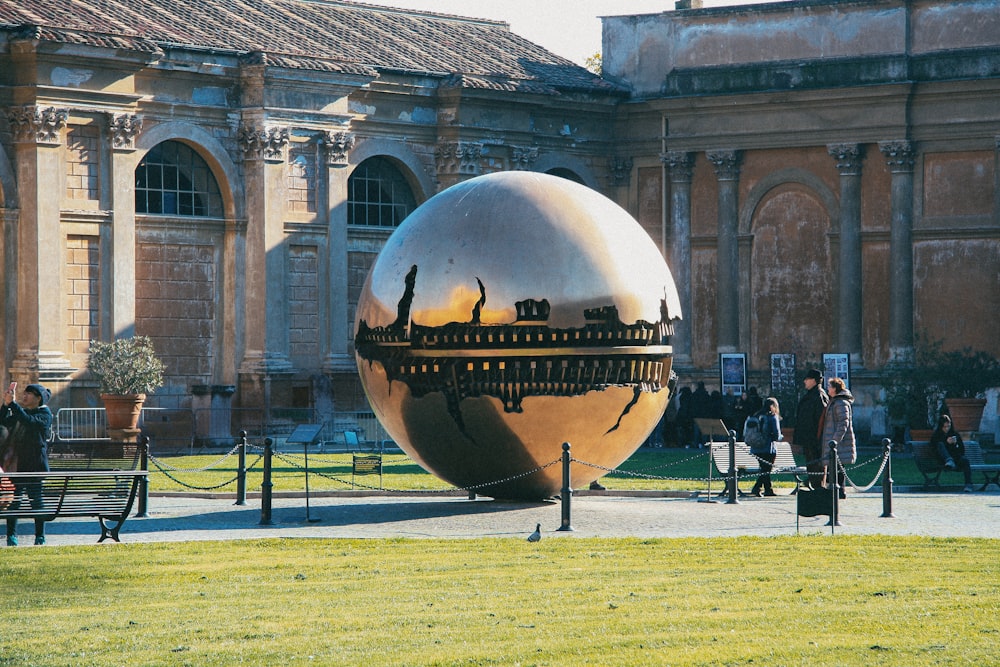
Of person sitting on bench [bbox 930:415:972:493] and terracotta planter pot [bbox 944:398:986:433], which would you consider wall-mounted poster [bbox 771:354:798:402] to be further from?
person sitting on bench [bbox 930:415:972:493]

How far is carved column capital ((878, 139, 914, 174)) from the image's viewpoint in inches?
1764

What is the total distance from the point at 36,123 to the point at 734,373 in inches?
644

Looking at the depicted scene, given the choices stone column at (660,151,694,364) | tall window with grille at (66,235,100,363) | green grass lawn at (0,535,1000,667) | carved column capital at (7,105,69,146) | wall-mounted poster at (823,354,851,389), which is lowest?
green grass lawn at (0,535,1000,667)

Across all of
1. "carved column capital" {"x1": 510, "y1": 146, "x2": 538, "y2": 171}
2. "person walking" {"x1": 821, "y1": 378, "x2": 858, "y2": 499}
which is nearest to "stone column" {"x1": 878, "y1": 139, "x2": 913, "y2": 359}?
"carved column capital" {"x1": 510, "y1": 146, "x2": 538, "y2": 171}

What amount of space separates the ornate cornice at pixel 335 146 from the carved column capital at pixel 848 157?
11.1 meters

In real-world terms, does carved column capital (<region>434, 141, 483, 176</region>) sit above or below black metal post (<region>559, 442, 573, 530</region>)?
above

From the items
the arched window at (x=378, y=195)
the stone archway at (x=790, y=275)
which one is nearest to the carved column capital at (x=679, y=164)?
the stone archway at (x=790, y=275)

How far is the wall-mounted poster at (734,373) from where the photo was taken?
147 feet

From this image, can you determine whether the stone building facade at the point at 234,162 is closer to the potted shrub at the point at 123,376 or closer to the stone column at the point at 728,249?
the potted shrub at the point at 123,376

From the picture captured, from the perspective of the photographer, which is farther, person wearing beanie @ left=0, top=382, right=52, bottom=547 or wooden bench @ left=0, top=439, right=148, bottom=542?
person wearing beanie @ left=0, top=382, right=52, bottom=547

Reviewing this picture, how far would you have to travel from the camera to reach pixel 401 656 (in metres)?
13.1

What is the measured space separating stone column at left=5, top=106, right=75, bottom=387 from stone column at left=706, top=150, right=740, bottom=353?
52.6 ft

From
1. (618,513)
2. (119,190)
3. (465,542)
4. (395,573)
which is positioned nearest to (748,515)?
(618,513)

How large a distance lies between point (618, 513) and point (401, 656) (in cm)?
1071
